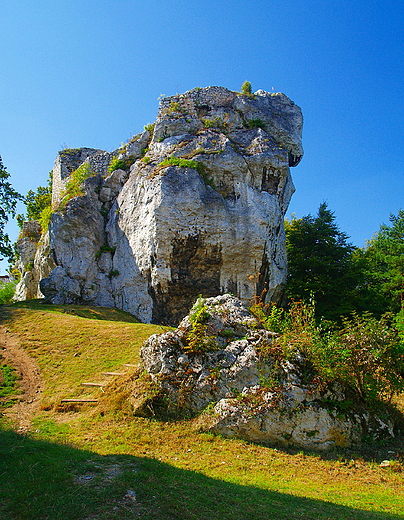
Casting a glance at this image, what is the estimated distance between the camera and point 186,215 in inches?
777

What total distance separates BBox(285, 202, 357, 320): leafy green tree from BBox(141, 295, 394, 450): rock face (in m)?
10.7

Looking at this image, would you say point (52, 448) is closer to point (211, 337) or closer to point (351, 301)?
point (211, 337)

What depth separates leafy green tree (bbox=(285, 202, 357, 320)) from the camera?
2036 cm

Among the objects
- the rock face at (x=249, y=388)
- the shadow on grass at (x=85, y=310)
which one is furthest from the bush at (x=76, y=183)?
the rock face at (x=249, y=388)

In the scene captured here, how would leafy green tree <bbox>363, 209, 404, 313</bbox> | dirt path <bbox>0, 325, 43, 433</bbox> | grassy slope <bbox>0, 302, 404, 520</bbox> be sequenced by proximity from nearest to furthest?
1. grassy slope <bbox>0, 302, 404, 520</bbox>
2. dirt path <bbox>0, 325, 43, 433</bbox>
3. leafy green tree <bbox>363, 209, 404, 313</bbox>

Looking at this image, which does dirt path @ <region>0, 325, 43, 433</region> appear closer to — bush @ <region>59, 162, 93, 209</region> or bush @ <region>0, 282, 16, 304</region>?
bush @ <region>59, 162, 93, 209</region>

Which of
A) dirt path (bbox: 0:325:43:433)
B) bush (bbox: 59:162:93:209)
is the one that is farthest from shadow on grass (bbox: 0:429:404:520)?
bush (bbox: 59:162:93:209)

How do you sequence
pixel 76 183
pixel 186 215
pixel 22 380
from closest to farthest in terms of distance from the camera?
pixel 22 380 → pixel 186 215 → pixel 76 183

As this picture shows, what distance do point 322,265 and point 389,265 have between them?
16.5ft

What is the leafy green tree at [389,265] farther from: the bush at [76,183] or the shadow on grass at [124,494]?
the bush at [76,183]

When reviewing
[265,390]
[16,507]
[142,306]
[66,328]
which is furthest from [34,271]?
[16,507]

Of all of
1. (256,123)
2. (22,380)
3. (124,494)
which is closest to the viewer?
(124,494)

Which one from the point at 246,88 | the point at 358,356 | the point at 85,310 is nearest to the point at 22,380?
the point at 85,310

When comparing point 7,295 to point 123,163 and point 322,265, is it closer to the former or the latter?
point 123,163
